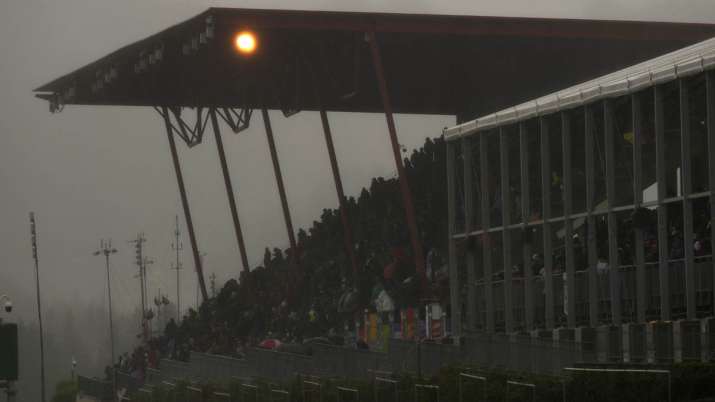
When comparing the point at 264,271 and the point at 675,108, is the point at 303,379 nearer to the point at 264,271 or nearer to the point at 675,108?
the point at 675,108

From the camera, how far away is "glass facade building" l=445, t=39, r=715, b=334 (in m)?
31.2

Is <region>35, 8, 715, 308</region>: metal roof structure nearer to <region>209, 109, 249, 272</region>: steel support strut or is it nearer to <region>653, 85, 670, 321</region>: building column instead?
<region>209, 109, 249, 272</region>: steel support strut

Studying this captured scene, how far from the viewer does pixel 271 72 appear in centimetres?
5612

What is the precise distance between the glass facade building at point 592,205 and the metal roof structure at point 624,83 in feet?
0.12

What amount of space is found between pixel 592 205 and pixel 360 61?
20818mm

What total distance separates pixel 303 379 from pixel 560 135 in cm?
769

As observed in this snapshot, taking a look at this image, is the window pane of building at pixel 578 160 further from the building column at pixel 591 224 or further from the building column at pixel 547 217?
the building column at pixel 547 217

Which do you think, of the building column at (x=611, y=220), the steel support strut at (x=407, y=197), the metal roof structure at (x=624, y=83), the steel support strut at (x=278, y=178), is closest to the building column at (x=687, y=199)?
the metal roof structure at (x=624, y=83)

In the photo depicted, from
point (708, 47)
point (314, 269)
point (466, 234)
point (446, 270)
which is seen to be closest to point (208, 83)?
point (314, 269)

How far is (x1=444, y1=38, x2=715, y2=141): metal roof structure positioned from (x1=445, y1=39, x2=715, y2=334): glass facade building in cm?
4

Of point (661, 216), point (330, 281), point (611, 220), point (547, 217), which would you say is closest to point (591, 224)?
point (611, 220)

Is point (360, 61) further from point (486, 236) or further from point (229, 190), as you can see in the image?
point (486, 236)

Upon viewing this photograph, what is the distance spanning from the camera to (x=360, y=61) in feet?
178

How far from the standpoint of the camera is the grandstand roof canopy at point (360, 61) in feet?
164
